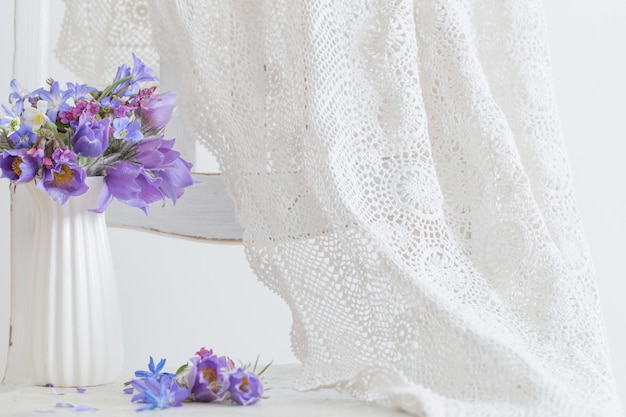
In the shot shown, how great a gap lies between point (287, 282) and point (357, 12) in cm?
30

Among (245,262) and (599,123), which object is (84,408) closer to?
(245,262)

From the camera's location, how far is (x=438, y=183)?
86 cm

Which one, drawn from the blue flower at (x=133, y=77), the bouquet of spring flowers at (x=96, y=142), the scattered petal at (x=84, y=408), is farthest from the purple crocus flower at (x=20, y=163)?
the scattered petal at (x=84, y=408)

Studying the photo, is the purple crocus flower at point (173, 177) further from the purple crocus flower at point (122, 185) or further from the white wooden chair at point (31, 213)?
the white wooden chair at point (31, 213)

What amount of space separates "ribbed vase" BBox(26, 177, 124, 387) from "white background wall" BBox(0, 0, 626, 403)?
571 mm

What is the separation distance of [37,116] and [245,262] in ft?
2.28

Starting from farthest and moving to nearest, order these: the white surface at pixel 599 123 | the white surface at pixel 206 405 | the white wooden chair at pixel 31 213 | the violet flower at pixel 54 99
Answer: the white surface at pixel 599 123
the white wooden chair at pixel 31 213
the violet flower at pixel 54 99
the white surface at pixel 206 405

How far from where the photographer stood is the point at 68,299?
79 centimetres

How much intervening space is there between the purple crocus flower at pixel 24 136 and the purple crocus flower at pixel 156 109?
105 millimetres

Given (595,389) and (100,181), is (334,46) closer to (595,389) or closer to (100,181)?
(100,181)

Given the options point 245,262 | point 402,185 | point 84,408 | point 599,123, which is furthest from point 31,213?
point 599,123

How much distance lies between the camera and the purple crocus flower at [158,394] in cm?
68

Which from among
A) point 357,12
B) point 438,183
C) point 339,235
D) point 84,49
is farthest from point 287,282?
point 84,49

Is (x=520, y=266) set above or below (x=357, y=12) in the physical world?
below
